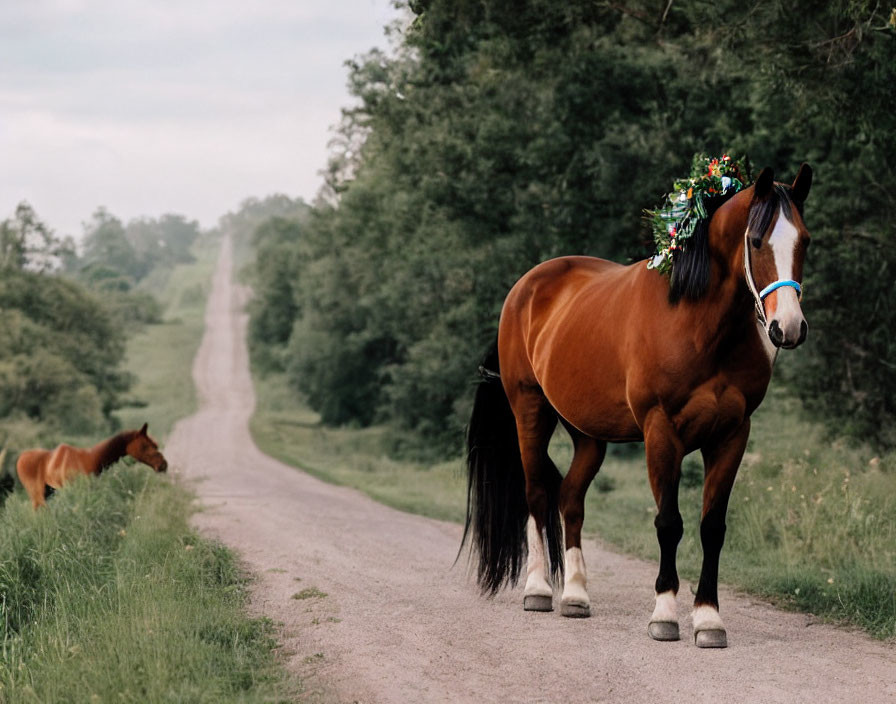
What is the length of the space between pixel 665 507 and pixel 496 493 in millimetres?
2052

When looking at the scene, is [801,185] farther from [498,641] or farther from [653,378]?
[498,641]

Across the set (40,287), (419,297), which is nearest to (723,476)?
(419,297)

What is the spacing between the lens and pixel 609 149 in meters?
19.3

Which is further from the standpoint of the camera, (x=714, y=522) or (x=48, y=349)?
(x=48, y=349)

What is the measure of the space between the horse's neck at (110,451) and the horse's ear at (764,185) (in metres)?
9.94

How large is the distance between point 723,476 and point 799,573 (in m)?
2.66

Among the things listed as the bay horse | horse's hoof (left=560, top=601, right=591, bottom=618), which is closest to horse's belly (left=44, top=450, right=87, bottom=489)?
the bay horse

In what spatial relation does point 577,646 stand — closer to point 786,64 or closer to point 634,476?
point 786,64

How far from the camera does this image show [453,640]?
20.0ft

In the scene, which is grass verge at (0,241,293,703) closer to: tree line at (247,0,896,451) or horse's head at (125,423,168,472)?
horse's head at (125,423,168,472)

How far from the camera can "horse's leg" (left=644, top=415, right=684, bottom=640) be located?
5840mm

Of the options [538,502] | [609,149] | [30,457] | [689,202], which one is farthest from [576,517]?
[609,149]

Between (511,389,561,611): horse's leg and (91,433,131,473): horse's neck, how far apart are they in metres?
7.37

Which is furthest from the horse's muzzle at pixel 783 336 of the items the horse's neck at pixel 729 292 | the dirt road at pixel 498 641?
the dirt road at pixel 498 641
